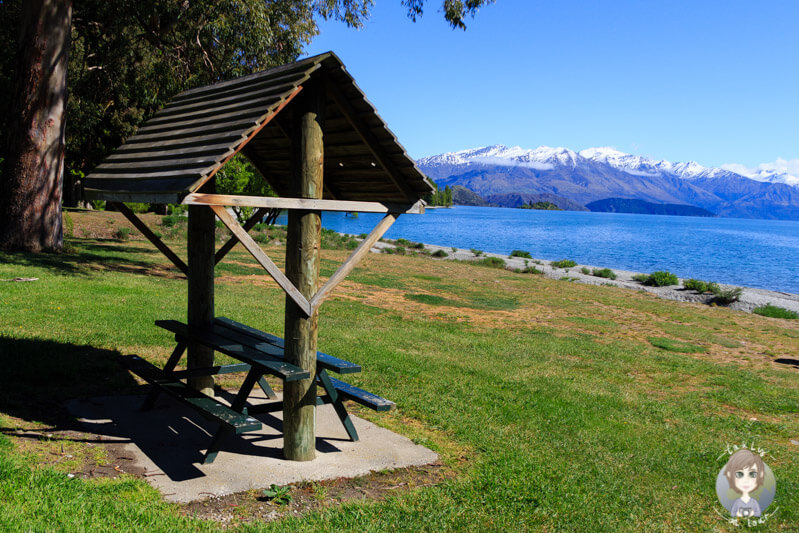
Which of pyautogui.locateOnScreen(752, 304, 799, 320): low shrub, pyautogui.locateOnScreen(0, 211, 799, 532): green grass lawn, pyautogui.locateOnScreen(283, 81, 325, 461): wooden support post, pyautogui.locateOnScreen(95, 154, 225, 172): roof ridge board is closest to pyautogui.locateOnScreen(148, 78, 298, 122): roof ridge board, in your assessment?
pyautogui.locateOnScreen(283, 81, 325, 461): wooden support post

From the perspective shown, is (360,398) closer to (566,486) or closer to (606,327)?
(566,486)

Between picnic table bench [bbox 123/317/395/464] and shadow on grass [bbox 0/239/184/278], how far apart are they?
922 cm

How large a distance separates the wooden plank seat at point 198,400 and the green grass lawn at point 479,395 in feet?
2.32

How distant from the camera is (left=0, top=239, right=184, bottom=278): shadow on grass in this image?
14.5 metres

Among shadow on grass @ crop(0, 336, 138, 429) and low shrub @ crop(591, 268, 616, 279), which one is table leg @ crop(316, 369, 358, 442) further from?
low shrub @ crop(591, 268, 616, 279)

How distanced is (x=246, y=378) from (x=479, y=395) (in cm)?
337

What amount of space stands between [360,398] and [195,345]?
6.94 ft

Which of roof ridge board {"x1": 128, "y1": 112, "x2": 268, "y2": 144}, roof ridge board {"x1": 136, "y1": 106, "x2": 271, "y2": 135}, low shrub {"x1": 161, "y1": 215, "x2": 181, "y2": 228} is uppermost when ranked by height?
roof ridge board {"x1": 136, "y1": 106, "x2": 271, "y2": 135}

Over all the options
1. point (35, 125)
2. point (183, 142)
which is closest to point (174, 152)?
point (183, 142)

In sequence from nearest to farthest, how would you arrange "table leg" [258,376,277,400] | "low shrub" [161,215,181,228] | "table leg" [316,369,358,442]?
"table leg" [316,369,358,442], "table leg" [258,376,277,400], "low shrub" [161,215,181,228]

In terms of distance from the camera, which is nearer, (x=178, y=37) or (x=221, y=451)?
(x=221, y=451)

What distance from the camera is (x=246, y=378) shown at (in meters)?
5.98

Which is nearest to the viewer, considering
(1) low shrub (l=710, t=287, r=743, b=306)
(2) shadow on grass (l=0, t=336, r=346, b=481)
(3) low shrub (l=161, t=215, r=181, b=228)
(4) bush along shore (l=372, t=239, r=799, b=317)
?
(2) shadow on grass (l=0, t=336, r=346, b=481)

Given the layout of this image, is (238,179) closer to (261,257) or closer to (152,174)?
(152,174)
